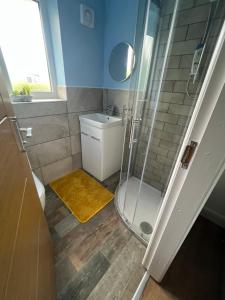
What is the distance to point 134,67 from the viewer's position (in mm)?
1511

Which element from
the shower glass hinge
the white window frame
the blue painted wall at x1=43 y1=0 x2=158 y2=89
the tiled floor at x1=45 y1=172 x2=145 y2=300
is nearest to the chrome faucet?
the blue painted wall at x1=43 y1=0 x2=158 y2=89

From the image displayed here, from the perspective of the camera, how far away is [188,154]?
0.50 metres

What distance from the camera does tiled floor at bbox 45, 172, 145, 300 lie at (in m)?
0.93

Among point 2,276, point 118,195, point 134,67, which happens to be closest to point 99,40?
point 134,67

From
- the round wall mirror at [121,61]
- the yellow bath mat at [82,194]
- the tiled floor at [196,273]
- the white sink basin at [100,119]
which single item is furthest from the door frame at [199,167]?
the round wall mirror at [121,61]

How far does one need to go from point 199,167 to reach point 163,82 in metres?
1.25

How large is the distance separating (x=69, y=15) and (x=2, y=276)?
2041 mm

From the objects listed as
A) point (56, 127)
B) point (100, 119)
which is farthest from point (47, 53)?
point (100, 119)

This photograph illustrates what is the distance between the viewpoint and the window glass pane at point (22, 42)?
126 centimetres

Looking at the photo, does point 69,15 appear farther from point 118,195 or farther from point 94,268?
point 94,268

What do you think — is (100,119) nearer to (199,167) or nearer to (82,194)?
(82,194)

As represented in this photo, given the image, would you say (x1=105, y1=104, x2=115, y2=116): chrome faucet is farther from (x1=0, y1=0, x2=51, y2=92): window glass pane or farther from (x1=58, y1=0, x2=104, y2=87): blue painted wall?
(x1=0, y1=0, x2=51, y2=92): window glass pane

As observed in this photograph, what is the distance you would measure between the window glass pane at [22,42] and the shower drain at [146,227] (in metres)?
1.93

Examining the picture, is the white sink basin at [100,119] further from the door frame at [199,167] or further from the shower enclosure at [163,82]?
the door frame at [199,167]
